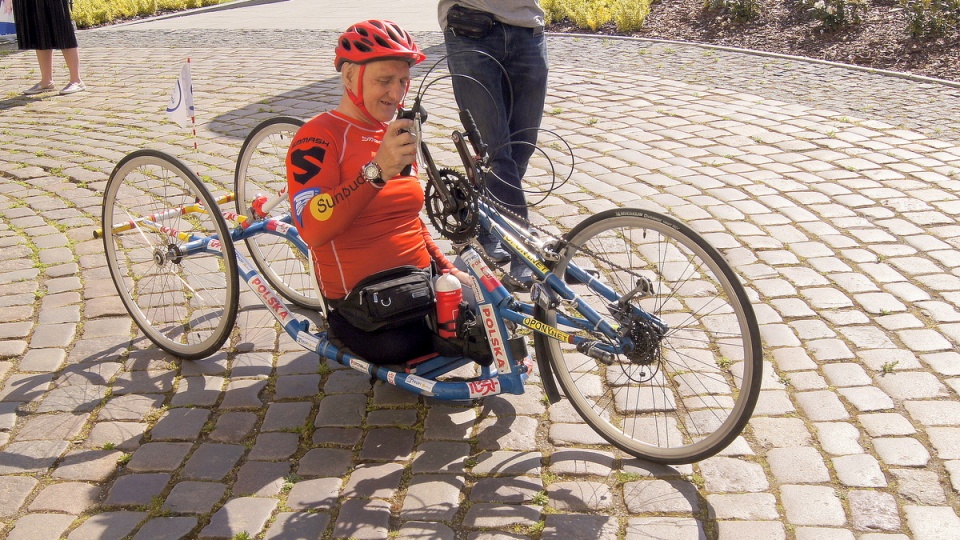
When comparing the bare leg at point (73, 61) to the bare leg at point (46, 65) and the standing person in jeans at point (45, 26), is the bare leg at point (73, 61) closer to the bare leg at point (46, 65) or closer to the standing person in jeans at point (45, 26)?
the standing person in jeans at point (45, 26)

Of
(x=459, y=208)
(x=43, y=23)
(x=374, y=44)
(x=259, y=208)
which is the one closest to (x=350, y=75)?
(x=374, y=44)

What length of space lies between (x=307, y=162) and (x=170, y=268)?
1345 millimetres

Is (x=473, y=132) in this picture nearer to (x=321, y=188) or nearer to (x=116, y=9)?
(x=321, y=188)

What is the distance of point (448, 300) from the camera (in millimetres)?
3523

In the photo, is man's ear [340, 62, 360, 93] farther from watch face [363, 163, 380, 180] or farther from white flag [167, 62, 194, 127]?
white flag [167, 62, 194, 127]

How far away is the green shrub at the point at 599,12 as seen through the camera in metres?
11.0

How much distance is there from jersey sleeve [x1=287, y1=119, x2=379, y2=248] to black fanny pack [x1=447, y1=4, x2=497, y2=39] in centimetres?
135

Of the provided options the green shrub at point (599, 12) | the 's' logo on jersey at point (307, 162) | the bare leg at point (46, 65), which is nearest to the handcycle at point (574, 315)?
the 's' logo on jersey at point (307, 162)

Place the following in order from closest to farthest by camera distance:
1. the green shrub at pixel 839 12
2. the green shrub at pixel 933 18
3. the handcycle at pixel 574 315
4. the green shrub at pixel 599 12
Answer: the handcycle at pixel 574 315
the green shrub at pixel 933 18
the green shrub at pixel 839 12
the green shrub at pixel 599 12

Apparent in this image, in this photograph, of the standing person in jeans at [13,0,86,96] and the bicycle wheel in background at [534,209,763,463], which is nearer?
the bicycle wheel in background at [534,209,763,463]

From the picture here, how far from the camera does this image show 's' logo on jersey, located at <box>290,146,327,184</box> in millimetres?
3426

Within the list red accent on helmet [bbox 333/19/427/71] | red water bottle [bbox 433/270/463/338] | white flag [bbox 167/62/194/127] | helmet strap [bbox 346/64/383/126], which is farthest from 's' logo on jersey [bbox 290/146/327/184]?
white flag [bbox 167/62/194/127]

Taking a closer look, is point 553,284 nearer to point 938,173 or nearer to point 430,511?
point 430,511

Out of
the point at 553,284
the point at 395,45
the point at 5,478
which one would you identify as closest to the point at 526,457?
the point at 553,284
